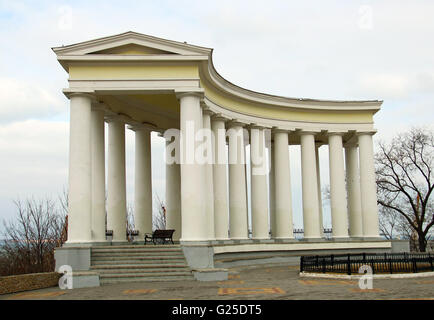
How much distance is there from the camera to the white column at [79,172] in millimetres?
40125

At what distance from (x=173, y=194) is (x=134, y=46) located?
21.3 m

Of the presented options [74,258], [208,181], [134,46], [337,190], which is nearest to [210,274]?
[74,258]

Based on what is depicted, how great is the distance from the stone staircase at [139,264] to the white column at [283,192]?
812 inches

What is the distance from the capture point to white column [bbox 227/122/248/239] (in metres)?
53.5

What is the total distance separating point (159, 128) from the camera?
58656 millimetres

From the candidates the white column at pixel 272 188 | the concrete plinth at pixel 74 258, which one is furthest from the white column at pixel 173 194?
the concrete plinth at pixel 74 258

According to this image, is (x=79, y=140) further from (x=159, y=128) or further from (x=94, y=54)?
(x=159, y=128)

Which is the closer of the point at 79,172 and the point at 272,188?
the point at 79,172

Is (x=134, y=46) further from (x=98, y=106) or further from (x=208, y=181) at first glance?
(x=208, y=181)

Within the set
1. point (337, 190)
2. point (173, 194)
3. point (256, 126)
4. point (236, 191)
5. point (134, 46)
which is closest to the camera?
point (134, 46)

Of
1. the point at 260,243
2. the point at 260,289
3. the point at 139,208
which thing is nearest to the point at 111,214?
the point at 139,208

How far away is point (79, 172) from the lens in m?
40.5

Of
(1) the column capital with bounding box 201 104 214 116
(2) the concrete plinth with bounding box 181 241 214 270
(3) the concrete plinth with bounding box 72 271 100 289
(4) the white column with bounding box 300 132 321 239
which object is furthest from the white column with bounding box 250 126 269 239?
(3) the concrete plinth with bounding box 72 271 100 289
